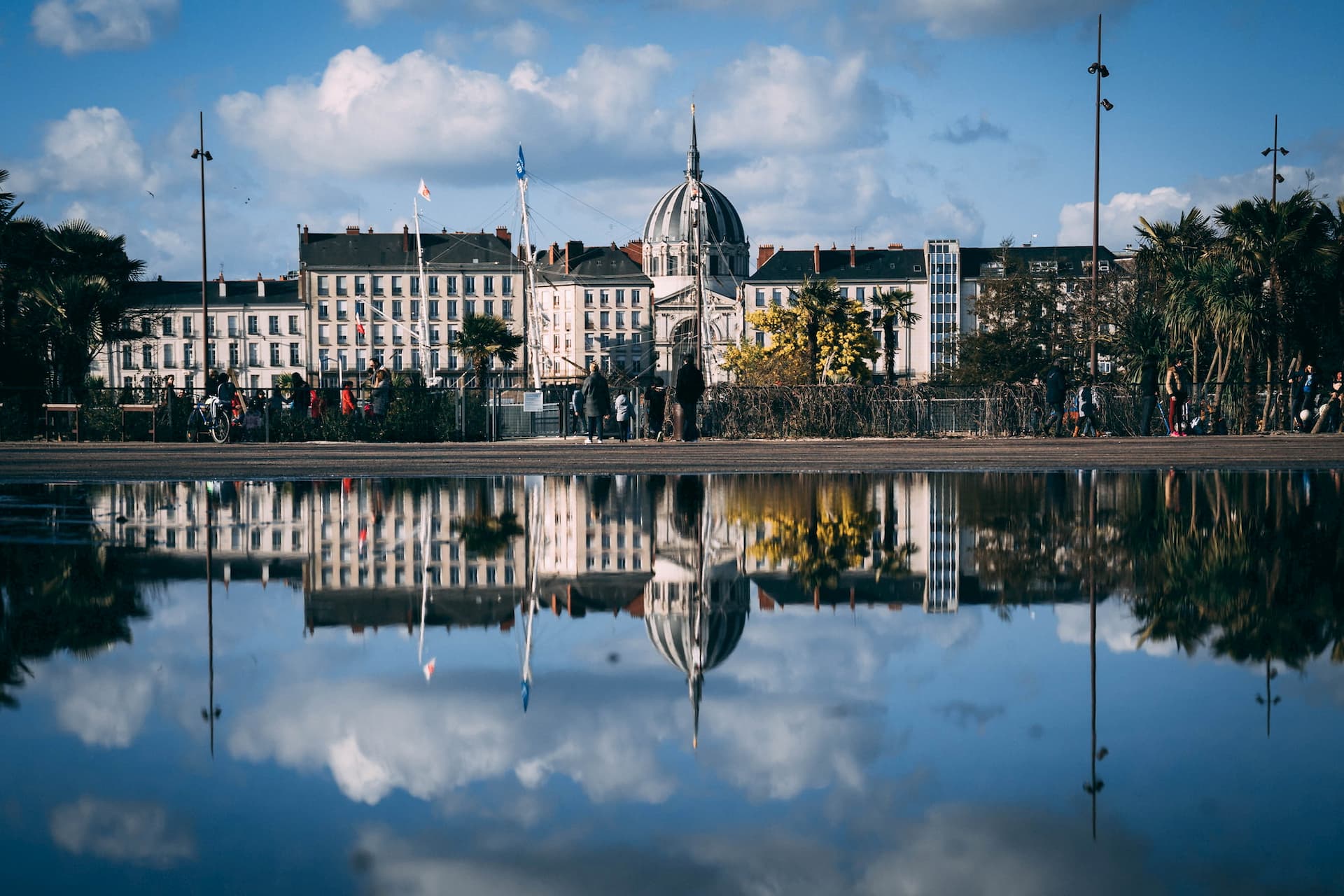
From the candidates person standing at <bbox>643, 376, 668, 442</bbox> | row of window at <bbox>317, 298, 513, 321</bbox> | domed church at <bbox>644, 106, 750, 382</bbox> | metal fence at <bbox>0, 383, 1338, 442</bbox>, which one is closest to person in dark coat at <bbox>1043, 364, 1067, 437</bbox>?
metal fence at <bbox>0, 383, 1338, 442</bbox>

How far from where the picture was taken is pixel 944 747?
15.4ft

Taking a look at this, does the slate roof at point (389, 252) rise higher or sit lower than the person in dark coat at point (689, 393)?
higher

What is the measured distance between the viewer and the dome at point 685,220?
16350cm

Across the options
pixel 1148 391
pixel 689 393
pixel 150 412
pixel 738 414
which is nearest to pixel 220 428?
pixel 150 412

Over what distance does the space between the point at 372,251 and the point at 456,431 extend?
445 ft

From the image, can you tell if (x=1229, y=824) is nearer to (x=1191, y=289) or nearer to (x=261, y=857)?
(x=261, y=857)

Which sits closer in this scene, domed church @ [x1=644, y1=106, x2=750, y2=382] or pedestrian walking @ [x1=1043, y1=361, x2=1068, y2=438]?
pedestrian walking @ [x1=1043, y1=361, x2=1068, y2=438]

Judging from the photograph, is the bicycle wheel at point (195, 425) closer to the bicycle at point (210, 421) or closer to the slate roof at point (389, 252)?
the bicycle at point (210, 421)

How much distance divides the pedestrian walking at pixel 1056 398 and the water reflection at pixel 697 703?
74.2 feet

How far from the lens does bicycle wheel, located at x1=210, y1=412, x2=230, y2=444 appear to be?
105 ft

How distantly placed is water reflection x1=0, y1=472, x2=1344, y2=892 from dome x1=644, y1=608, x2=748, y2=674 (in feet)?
0.09

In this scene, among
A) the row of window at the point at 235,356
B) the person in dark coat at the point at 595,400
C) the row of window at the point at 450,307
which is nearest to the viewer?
the person in dark coat at the point at 595,400

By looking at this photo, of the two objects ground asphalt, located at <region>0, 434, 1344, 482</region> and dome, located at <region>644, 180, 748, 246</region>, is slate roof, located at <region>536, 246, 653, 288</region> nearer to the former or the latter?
dome, located at <region>644, 180, 748, 246</region>

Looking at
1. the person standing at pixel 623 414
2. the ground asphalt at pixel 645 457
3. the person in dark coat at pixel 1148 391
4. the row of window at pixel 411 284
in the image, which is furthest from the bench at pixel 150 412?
the row of window at pixel 411 284
